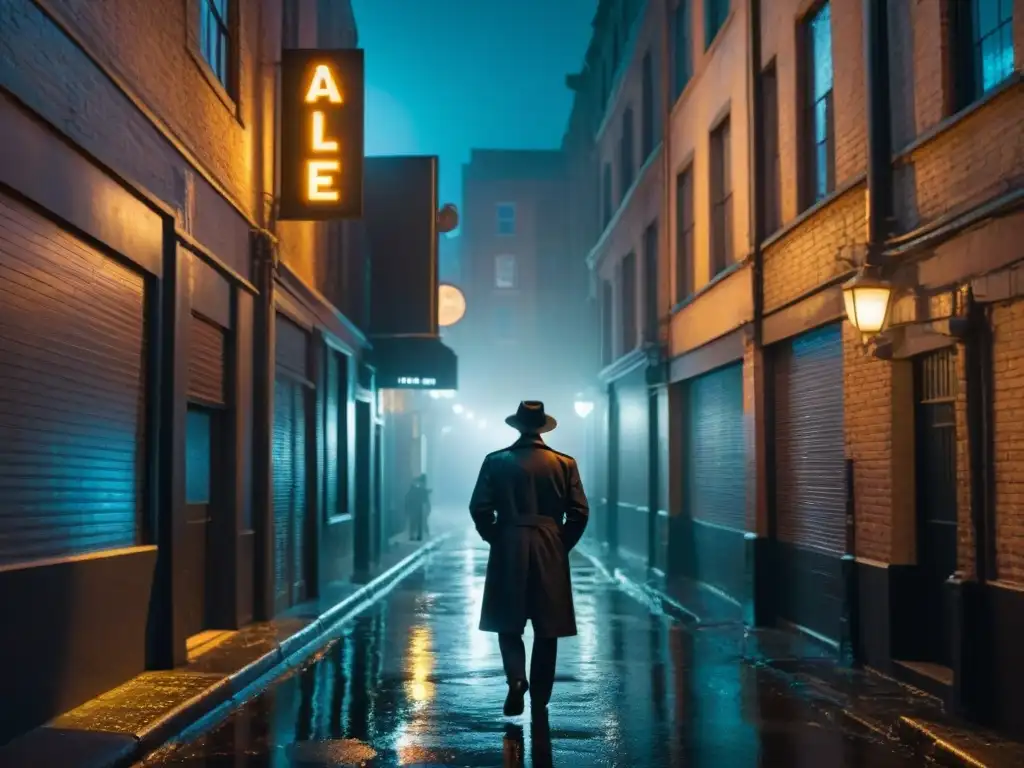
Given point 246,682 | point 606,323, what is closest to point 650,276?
point 606,323

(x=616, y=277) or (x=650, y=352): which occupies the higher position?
(x=616, y=277)

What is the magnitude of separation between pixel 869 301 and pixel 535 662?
160 inches

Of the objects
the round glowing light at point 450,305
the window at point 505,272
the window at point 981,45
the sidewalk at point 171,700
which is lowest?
the sidewalk at point 171,700

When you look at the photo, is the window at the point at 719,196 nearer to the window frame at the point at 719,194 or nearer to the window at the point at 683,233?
the window frame at the point at 719,194

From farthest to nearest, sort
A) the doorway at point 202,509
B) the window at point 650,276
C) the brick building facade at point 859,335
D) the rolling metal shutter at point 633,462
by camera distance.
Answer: the rolling metal shutter at point 633,462 < the window at point 650,276 < the doorway at point 202,509 < the brick building facade at point 859,335

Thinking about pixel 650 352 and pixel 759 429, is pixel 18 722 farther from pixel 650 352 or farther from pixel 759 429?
pixel 650 352

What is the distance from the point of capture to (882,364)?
10.6m

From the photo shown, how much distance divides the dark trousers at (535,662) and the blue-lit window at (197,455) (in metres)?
4.21

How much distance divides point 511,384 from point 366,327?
111ft

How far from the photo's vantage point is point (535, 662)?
8.37 m

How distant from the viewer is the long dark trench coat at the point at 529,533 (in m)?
8.21

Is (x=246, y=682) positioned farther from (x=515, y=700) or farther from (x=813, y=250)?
(x=813, y=250)

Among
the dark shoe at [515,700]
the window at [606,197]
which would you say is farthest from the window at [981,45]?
the window at [606,197]

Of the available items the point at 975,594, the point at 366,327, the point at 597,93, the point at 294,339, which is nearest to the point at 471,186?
the point at 597,93
